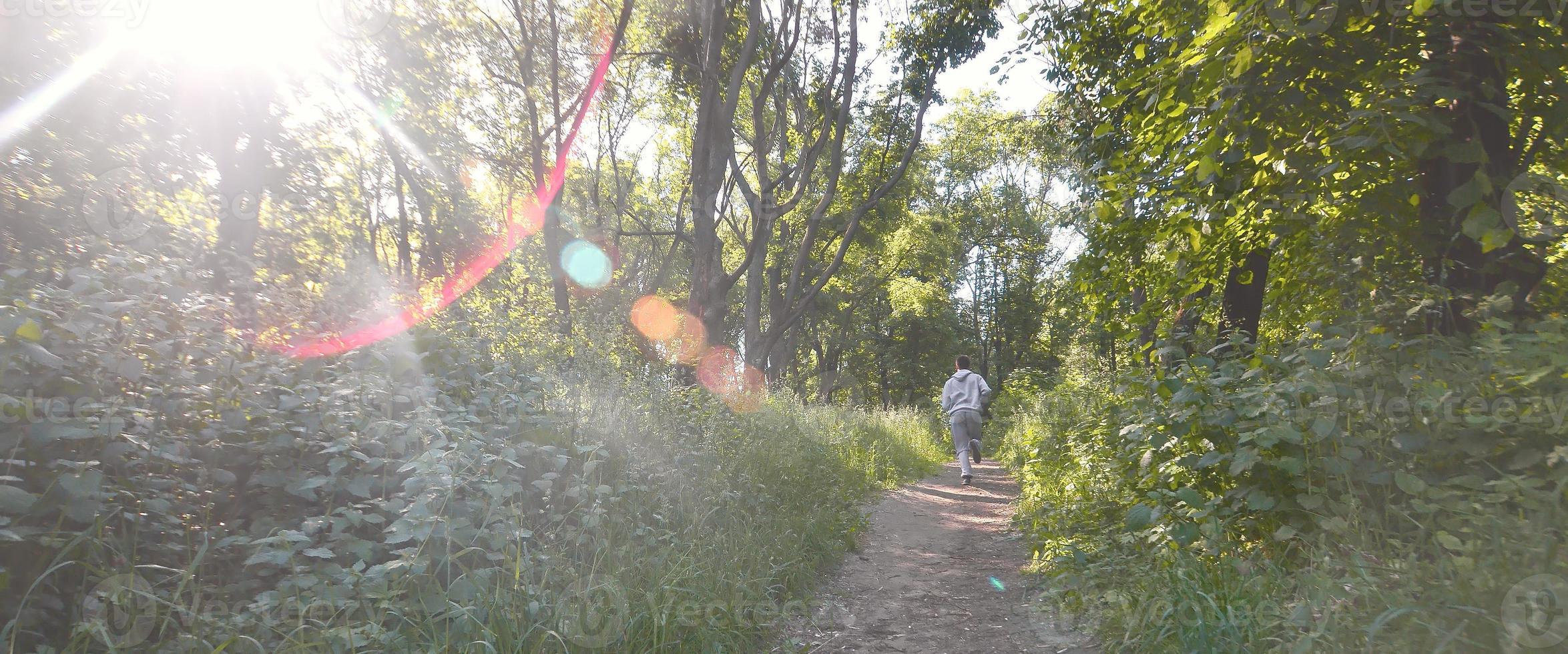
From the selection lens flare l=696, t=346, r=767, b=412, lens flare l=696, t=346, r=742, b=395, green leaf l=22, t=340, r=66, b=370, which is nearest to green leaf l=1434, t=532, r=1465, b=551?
green leaf l=22, t=340, r=66, b=370

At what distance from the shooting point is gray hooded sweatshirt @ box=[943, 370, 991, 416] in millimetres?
11484

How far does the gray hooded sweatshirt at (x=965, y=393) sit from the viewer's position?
11.5 meters

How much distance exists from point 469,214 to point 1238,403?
18.5m

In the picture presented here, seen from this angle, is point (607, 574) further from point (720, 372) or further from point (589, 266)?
point (589, 266)

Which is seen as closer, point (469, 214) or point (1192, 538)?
point (1192, 538)

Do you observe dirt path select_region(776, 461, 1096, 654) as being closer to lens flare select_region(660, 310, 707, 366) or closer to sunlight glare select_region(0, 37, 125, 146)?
lens flare select_region(660, 310, 707, 366)

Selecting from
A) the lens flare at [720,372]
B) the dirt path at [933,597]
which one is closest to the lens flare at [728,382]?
the lens flare at [720,372]

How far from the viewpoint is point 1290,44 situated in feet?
12.3

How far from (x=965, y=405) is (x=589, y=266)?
62.2 ft

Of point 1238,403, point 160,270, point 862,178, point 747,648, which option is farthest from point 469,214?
point 1238,403

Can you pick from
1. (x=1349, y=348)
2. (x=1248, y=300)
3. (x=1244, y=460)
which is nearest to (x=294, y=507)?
(x=1244, y=460)

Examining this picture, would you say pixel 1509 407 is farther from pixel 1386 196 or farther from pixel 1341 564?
pixel 1386 196

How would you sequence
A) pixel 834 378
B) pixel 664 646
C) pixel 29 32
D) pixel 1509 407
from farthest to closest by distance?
pixel 834 378 → pixel 29 32 → pixel 664 646 → pixel 1509 407

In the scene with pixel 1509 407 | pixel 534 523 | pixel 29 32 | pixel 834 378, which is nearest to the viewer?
pixel 1509 407
